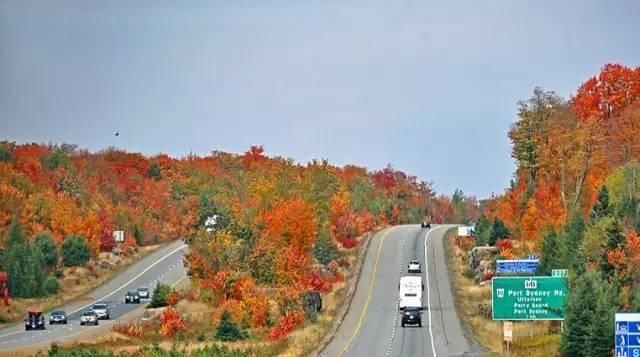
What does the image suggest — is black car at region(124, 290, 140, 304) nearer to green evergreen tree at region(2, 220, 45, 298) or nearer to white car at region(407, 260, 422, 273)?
green evergreen tree at region(2, 220, 45, 298)

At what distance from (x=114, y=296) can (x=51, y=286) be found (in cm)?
686

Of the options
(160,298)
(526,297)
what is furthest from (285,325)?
(526,297)

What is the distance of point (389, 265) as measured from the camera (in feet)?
430

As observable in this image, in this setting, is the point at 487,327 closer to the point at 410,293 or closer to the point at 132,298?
the point at 410,293

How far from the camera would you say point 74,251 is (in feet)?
452

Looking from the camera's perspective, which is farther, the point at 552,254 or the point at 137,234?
the point at 137,234

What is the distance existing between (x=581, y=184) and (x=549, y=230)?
27306mm

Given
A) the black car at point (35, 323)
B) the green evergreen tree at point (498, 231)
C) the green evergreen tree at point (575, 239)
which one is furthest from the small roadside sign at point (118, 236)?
the green evergreen tree at point (575, 239)

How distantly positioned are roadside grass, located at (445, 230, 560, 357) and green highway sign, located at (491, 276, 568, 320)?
2.80m

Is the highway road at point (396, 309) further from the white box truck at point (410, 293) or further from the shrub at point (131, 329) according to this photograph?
the shrub at point (131, 329)

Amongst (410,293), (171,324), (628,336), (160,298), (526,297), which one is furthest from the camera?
(160,298)

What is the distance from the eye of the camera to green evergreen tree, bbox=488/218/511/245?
127438mm

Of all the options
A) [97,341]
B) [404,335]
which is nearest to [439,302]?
[404,335]

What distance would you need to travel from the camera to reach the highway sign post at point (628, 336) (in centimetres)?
4091
